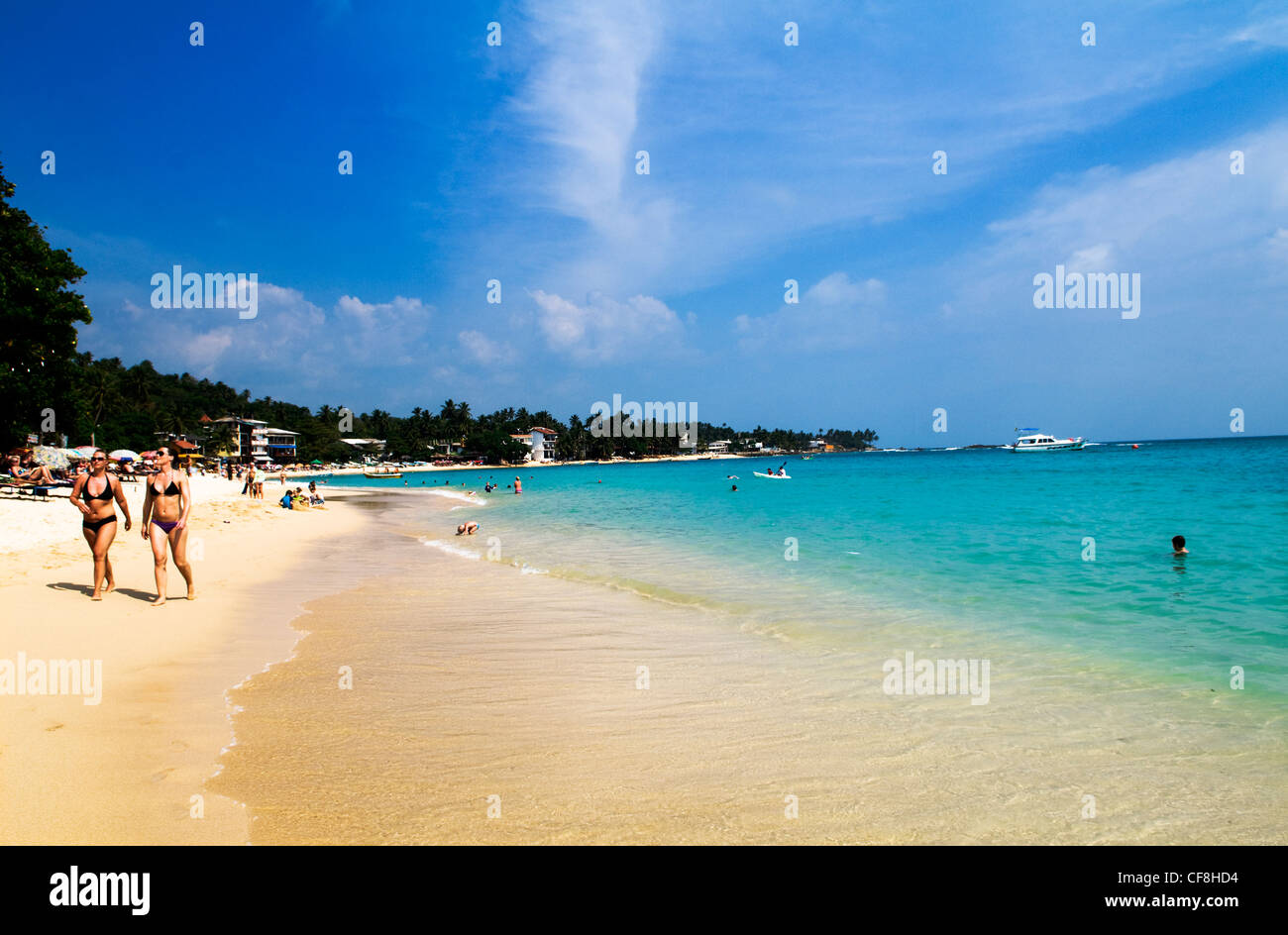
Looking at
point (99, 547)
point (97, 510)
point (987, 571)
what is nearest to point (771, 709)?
point (99, 547)

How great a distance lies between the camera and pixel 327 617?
1081 centimetres

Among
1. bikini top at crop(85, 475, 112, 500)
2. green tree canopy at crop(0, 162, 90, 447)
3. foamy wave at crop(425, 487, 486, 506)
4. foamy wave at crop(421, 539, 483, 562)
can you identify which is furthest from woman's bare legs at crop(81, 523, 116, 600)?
foamy wave at crop(425, 487, 486, 506)

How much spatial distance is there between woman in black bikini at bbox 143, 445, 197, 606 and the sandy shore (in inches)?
30.2

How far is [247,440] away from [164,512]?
123661 mm

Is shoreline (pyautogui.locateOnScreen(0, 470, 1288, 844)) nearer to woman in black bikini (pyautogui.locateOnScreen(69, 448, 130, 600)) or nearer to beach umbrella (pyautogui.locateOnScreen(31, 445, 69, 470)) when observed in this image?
woman in black bikini (pyautogui.locateOnScreen(69, 448, 130, 600))

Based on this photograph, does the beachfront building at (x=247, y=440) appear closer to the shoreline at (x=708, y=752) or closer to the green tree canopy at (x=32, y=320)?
the green tree canopy at (x=32, y=320)

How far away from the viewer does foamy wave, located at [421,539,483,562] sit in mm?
19608

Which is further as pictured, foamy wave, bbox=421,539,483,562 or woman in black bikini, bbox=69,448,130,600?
foamy wave, bbox=421,539,483,562

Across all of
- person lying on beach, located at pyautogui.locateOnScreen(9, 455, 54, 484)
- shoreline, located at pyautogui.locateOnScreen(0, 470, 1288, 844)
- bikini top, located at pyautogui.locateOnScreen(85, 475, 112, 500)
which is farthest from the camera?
person lying on beach, located at pyautogui.locateOnScreen(9, 455, 54, 484)

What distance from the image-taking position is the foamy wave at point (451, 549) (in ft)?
64.3
